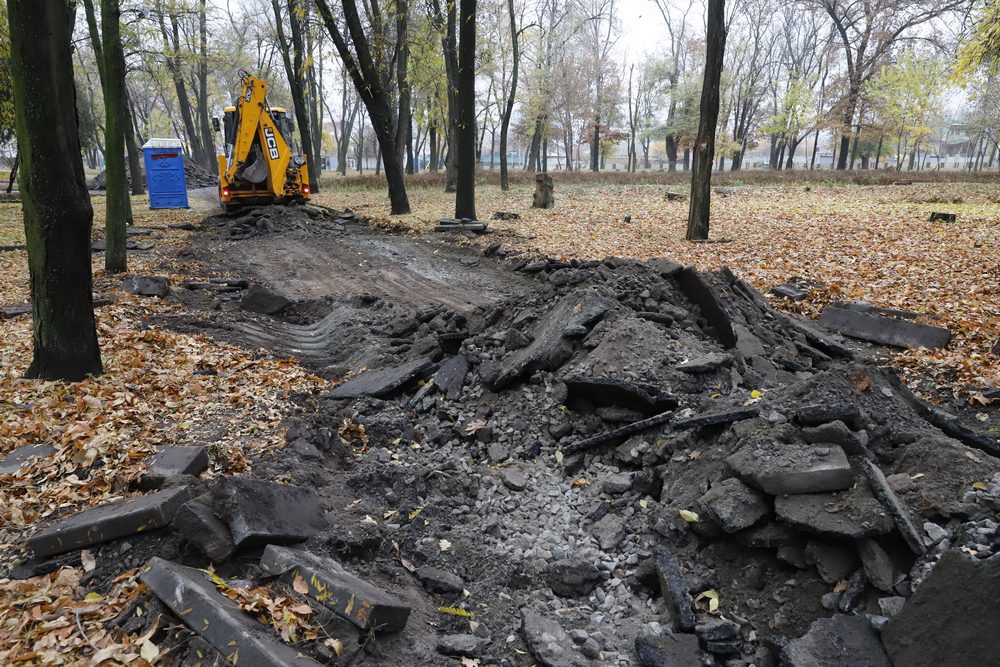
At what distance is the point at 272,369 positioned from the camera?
660 centimetres

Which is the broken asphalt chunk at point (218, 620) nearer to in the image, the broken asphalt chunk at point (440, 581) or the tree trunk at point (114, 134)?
the broken asphalt chunk at point (440, 581)

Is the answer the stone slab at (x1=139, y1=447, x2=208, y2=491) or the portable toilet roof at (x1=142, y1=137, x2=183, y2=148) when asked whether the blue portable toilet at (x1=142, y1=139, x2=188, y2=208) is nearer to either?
the portable toilet roof at (x1=142, y1=137, x2=183, y2=148)

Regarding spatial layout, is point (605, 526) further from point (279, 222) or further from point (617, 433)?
point (279, 222)

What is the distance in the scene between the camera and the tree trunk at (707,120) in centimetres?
1126

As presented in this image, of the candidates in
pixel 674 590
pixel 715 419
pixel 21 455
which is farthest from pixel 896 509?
pixel 21 455

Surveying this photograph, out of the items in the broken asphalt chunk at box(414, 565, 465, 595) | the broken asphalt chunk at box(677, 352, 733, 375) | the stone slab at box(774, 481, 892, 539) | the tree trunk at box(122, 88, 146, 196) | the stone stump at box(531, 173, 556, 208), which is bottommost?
the broken asphalt chunk at box(414, 565, 465, 595)

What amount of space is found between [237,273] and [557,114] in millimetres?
40726

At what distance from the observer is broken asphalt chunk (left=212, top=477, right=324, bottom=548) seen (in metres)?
3.19

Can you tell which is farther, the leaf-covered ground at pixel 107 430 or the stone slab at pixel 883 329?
the stone slab at pixel 883 329

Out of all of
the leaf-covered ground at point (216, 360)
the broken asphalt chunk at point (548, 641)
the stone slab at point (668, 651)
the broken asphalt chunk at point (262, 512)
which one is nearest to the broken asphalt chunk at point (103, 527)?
the leaf-covered ground at point (216, 360)

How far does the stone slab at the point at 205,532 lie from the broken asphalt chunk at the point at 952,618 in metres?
3.10

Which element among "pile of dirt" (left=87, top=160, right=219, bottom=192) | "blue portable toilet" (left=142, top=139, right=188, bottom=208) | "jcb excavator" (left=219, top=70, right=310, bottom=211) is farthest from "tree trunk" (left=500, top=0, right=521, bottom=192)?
"pile of dirt" (left=87, top=160, right=219, bottom=192)

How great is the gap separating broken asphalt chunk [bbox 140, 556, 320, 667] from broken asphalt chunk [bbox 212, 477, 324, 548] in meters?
0.33

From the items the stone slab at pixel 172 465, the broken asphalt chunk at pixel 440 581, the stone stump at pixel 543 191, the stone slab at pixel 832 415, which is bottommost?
the broken asphalt chunk at pixel 440 581
